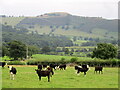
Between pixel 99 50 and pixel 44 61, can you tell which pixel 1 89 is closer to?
pixel 44 61

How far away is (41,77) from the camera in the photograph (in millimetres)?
29297

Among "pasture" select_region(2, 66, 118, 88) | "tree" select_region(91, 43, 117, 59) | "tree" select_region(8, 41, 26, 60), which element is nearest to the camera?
"pasture" select_region(2, 66, 118, 88)

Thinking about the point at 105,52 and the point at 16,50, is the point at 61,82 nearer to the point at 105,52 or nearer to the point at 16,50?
the point at 105,52

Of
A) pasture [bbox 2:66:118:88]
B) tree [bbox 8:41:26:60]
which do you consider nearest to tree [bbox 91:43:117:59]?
tree [bbox 8:41:26:60]

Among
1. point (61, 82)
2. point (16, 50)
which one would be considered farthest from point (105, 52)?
point (61, 82)

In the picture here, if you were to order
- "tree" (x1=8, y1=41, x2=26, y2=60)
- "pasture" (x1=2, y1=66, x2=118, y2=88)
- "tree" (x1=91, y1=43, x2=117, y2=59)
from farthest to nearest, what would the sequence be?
"tree" (x1=8, y1=41, x2=26, y2=60)
"tree" (x1=91, y1=43, x2=117, y2=59)
"pasture" (x1=2, y1=66, x2=118, y2=88)

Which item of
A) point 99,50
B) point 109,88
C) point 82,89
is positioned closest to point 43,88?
point 82,89

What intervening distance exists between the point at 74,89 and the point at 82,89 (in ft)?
1.95

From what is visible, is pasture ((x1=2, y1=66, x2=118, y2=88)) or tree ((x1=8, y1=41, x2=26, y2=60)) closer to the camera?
pasture ((x1=2, y1=66, x2=118, y2=88))

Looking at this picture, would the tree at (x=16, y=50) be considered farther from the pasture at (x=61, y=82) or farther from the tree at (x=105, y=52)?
the pasture at (x=61, y=82)

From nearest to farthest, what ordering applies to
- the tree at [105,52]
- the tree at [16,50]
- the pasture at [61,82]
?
the pasture at [61,82]
the tree at [105,52]
the tree at [16,50]

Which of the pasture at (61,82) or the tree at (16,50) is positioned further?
the tree at (16,50)

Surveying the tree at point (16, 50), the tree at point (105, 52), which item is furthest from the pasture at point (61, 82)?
the tree at point (16, 50)

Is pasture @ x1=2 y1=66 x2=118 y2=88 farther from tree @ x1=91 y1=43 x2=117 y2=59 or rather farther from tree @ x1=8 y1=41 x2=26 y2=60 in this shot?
tree @ x1=8 y1=41 x2=26 y2=60
